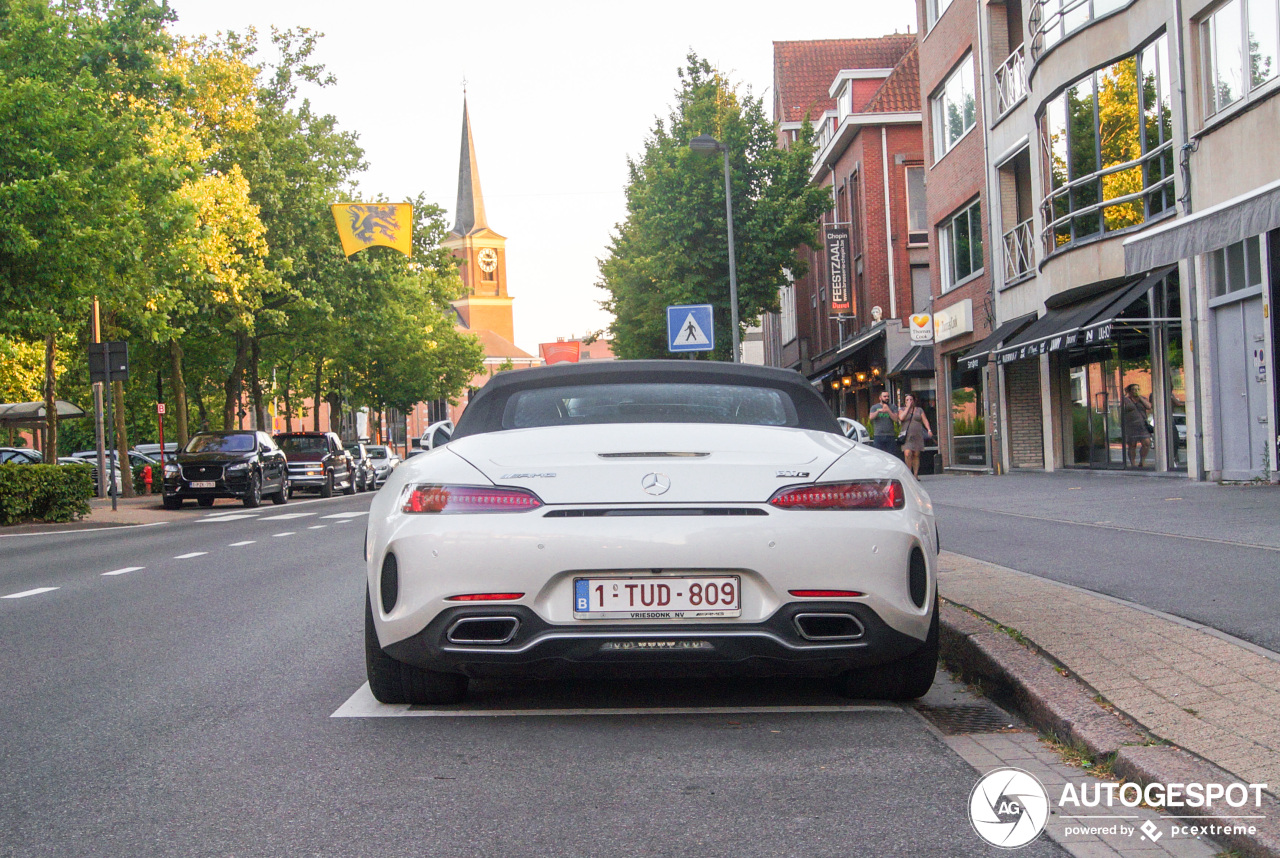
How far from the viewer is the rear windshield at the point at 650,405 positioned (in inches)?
Result: 215

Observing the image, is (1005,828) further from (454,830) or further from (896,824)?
(454,830)

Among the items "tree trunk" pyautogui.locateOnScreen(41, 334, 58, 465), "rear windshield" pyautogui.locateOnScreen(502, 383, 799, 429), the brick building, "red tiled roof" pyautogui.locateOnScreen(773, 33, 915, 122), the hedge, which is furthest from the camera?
"red tiled roof" pyautogui.locateOnScreen(773, 33, 915, 122)

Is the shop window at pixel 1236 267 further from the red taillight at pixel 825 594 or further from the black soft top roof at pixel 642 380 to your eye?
the red taillight at pixel 825 594

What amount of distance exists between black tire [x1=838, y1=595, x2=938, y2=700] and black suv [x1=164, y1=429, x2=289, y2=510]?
2482 centimetres

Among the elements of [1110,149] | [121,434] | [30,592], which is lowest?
[30,592]

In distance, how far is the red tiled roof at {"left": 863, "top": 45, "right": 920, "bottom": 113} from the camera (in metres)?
42.3

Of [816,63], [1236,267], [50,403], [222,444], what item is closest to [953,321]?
[1236,267]

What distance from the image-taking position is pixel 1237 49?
1694 cm

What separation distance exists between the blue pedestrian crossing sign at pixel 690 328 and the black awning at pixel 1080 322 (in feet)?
18.8

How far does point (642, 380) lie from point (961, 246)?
2777 cm

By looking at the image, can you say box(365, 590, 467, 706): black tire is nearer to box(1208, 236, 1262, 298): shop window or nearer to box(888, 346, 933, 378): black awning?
box(1208, 236, 1262, 298): shop window

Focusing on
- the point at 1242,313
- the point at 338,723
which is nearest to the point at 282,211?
the point at 1242,313

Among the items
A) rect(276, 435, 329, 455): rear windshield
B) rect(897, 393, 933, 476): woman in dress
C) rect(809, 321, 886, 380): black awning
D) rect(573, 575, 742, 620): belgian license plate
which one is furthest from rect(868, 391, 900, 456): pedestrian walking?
rect(573, 575, 742, 620): belgian license plate

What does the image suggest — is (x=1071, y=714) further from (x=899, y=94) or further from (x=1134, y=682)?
(x=899, y=94)
